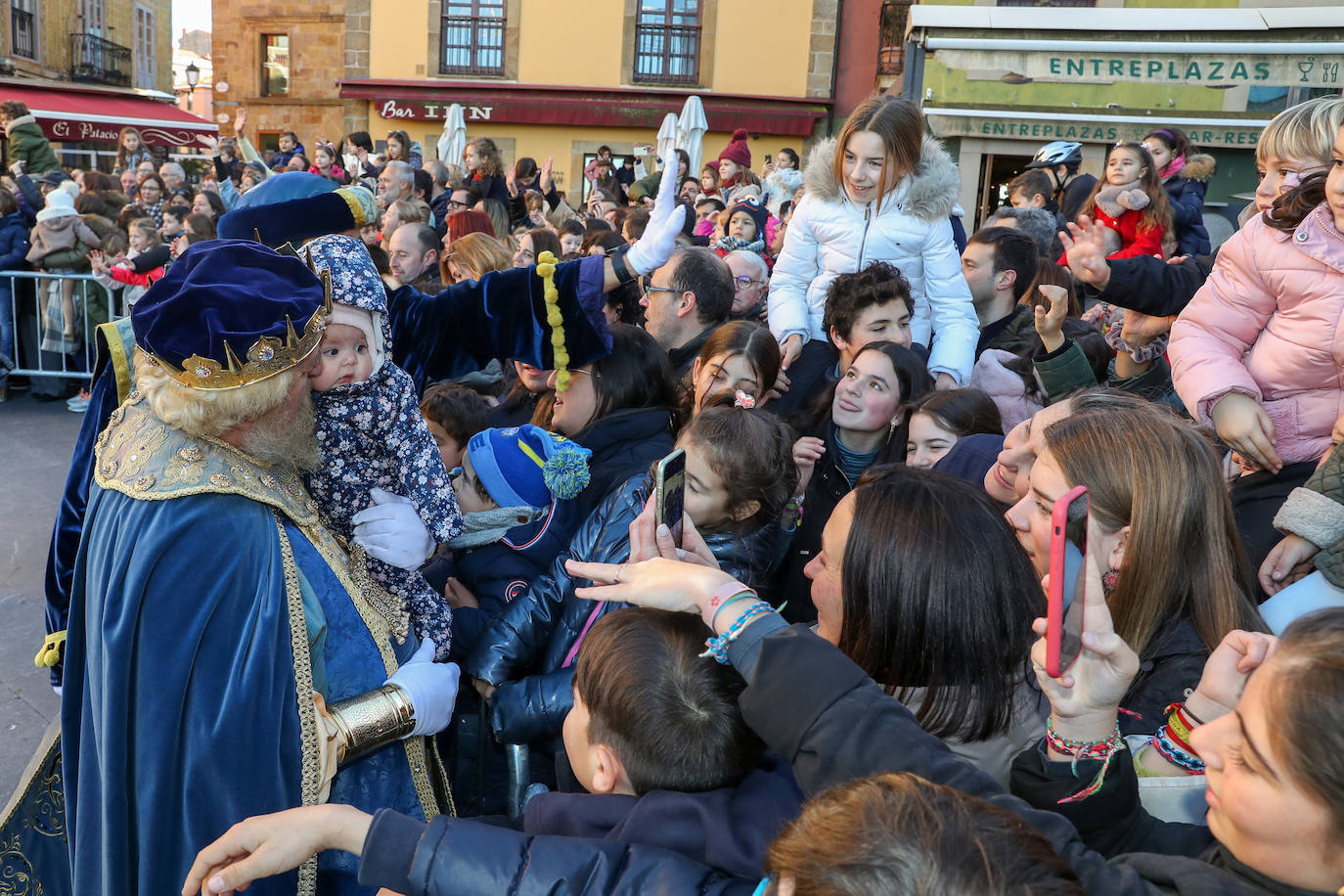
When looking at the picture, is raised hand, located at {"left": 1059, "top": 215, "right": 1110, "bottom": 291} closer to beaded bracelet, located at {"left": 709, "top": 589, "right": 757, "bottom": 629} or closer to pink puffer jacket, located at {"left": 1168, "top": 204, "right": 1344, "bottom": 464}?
pink puffer jacket, located at {"left": 1168, "top": 204, "right": 1344, "bottom": 464}

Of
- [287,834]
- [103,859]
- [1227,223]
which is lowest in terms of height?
[103,859]

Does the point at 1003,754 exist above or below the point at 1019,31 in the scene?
below

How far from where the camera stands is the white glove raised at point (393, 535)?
2.39 meters

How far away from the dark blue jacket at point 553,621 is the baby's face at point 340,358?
739 millimetres

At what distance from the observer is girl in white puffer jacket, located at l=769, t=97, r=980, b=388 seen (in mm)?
4090

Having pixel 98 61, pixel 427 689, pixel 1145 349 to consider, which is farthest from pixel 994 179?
pixel 98 61

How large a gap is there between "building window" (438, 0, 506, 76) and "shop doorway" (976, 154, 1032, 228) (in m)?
13.3

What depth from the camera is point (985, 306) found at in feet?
15.3

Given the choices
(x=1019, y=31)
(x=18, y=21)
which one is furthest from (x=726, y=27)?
(x=18, y=21)

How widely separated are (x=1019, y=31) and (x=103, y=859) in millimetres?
9147

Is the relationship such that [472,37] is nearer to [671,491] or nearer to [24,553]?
[24,553]

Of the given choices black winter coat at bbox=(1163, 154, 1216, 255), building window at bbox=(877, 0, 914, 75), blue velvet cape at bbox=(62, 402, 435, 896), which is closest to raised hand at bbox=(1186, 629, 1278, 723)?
blue velvet cape at bbox=(62, 402, 435, 896)

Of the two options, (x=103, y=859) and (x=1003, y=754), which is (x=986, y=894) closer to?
(x=1003, y=754)

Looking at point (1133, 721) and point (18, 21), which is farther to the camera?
point (18, 21)
